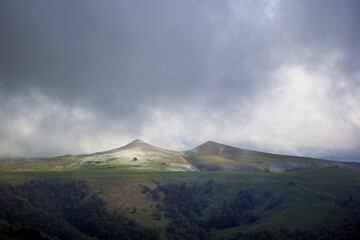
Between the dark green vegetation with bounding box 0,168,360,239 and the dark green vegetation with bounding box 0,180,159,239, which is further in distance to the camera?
the dark green vegetation with bounding box 0,168,360,239

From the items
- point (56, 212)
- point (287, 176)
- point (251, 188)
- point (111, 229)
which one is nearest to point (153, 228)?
point (111, 229)

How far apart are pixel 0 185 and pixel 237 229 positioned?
10905 centimetres

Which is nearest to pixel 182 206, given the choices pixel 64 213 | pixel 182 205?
pixel 182 205

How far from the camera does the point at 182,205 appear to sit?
568 feet

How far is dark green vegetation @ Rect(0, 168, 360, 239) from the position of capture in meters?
128

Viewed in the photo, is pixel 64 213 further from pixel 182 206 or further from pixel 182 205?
pixel 182 205

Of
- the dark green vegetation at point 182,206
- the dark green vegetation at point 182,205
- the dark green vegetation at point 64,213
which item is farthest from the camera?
the dark green vegetation at point 182,205

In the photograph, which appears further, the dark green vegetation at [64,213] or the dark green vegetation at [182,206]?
the dark green vegetation at [182,206]

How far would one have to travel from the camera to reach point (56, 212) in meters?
147

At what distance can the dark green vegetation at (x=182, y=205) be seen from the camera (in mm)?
128250

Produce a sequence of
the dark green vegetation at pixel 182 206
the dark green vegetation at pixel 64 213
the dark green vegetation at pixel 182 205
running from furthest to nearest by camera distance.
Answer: the dark green vegetation at pixel 182 205 → the dark green vegetation at pixel 182 206 → the dark green vegetation at pixel 64 213

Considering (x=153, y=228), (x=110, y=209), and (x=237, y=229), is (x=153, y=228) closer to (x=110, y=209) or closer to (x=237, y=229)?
(x=110, y=209)

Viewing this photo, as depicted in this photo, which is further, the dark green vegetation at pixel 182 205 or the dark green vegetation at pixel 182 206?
the dark green vegetation at pixel 182 205

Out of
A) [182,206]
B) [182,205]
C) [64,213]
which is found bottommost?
[64,213]
